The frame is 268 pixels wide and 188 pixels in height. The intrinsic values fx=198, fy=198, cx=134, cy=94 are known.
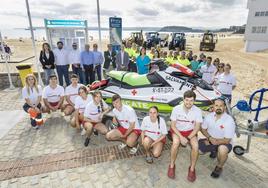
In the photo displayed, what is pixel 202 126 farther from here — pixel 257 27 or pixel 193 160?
pixel 257 27

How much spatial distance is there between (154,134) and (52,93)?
328 cm

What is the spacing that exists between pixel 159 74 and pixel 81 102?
198 cm

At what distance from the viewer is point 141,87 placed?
4.80 meters

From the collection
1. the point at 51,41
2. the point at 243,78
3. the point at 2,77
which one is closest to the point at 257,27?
the point at 243,78

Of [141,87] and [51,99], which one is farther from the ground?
[141,87]

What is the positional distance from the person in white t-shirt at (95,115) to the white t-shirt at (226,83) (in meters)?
3.30

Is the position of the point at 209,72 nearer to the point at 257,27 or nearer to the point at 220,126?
the point at 220,126

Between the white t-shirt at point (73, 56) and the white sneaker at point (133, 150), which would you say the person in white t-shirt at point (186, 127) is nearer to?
the white sneaker at point (133, 150)

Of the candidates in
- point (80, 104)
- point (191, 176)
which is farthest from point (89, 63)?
point (191, 176)

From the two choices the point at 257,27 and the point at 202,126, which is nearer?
the point at 202,126

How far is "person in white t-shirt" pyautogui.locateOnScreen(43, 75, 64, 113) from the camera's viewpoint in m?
5.50

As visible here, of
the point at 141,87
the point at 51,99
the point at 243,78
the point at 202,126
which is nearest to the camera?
the point at 202,126

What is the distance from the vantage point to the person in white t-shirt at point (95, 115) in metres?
4.43

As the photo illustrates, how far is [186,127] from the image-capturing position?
12.1 ft
